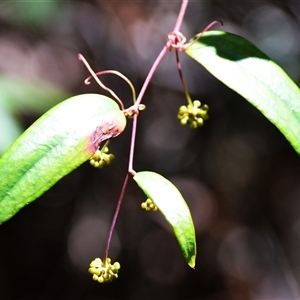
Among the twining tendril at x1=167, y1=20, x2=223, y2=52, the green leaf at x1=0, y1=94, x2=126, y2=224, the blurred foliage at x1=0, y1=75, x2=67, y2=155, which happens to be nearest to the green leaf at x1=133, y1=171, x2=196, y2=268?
the green leaf at x1=0, y1=94, x2=126, y2=224

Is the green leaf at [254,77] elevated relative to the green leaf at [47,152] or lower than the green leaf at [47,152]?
elevated

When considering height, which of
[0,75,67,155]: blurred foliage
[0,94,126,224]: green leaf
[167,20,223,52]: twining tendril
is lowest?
[0,94,126,224]: green leaf

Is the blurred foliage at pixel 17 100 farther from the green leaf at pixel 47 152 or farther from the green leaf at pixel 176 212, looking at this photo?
the green leaf at pixel 176 212

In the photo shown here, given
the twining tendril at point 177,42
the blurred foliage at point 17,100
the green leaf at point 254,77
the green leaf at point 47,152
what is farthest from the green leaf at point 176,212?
the blurred foliage at point 17,100

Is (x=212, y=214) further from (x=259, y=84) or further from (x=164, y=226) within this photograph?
(x=259, y=84)

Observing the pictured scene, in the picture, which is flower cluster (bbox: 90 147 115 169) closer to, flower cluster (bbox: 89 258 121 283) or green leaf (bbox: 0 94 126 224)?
green leaf (bbox: 0 94 126 224)
